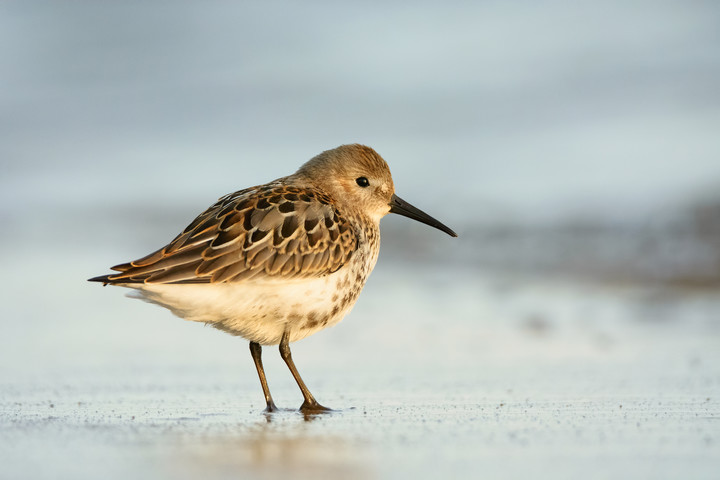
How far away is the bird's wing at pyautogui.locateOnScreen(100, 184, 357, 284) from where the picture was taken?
15.8 feet

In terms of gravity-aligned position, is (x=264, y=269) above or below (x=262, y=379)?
above

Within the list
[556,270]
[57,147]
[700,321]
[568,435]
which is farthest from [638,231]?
[57,147]

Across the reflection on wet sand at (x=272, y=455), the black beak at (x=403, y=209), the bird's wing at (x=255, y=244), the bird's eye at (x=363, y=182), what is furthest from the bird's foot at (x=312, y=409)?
the black beak at (x=403, y=209)

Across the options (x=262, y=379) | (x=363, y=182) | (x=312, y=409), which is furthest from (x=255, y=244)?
(x=363, y=182)

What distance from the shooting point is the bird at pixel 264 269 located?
482cm

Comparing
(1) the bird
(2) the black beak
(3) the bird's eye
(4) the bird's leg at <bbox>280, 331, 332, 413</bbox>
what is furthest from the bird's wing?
(2) the black beak

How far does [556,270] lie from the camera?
29.8ft

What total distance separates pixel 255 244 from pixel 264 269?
0.15 metres

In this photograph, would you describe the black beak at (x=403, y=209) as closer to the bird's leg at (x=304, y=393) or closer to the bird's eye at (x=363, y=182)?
the bird's eye at (x=363, y=182)

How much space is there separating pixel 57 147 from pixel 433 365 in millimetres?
9689

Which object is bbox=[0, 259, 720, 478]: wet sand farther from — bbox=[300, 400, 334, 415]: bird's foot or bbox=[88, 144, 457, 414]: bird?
bbox=[88, 144, 457, 414]: bird

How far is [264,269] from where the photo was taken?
5.01 metres

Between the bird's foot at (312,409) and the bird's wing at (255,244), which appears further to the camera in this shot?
the bird's foot at (312,409)

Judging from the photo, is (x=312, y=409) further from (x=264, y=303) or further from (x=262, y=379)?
(x=264, y=303)
